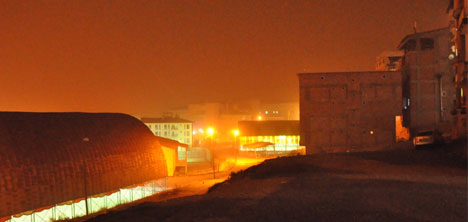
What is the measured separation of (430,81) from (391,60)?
9.12 metres

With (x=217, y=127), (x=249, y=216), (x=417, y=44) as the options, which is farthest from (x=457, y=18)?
(x=217, y=127)

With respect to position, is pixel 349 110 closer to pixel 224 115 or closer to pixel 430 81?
pixel 430 81

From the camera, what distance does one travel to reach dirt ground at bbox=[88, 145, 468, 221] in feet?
36.0

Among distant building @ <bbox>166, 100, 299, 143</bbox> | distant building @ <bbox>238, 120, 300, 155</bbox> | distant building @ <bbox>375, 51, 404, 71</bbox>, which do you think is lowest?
distant building @ <bbox>238, 120, 300, 155</bbox>

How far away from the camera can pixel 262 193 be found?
14648 millimetres

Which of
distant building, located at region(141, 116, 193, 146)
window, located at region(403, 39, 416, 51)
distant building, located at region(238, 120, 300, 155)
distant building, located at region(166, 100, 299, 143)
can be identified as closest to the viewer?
window, located at region(403, 39, 416, 51)

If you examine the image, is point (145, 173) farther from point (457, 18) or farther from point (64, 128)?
point (457, 18)

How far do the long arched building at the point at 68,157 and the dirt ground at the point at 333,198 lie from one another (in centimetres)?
1085

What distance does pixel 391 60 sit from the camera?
48.4 m

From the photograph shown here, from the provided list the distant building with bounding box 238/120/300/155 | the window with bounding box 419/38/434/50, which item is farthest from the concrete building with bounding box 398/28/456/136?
the distant building with bounding box 238/120/300/155

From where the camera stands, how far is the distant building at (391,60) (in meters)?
45.1

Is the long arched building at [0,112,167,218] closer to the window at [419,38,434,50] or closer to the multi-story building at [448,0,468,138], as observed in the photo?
the multi-story building at [448,0,468,138]

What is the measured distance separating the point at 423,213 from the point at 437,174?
843 centimetres

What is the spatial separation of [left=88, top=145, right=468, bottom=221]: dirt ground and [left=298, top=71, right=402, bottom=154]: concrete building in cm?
1837
